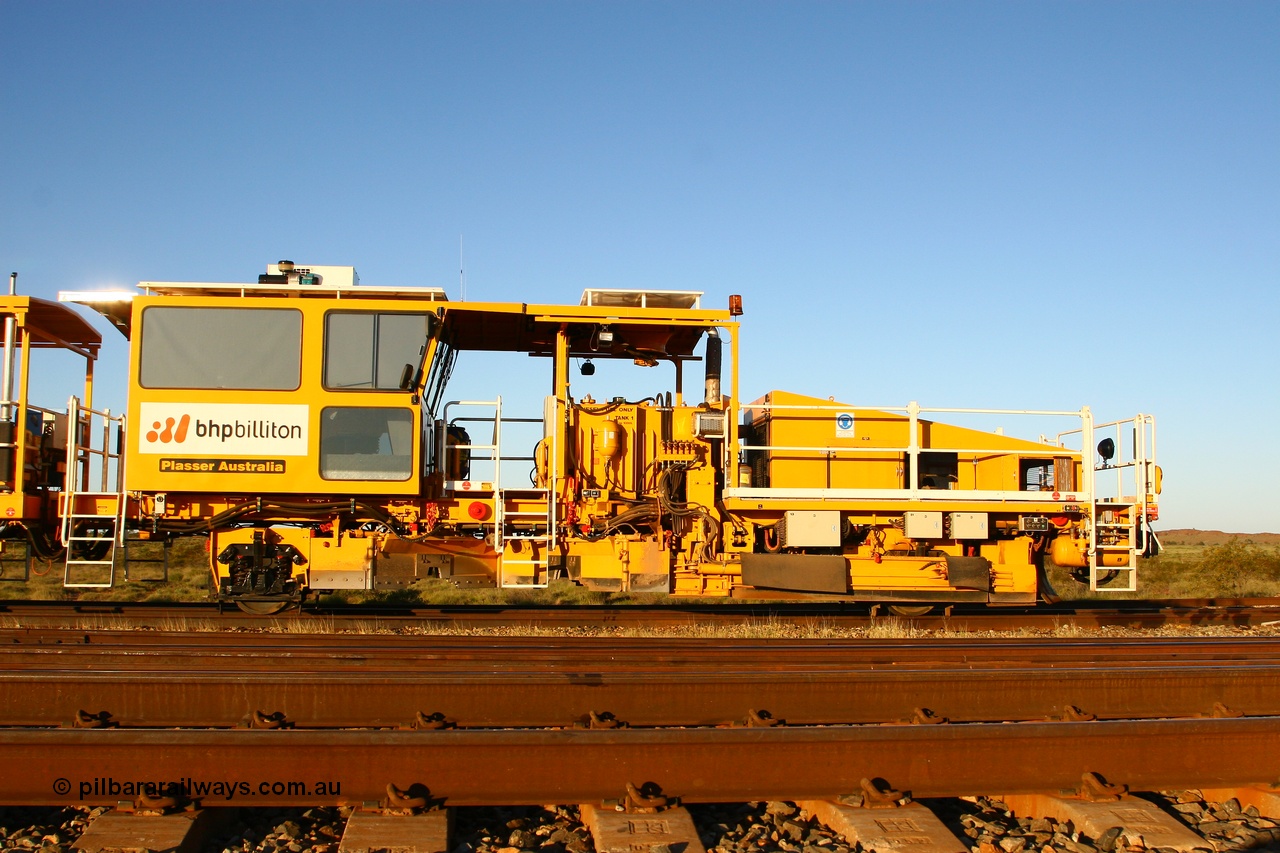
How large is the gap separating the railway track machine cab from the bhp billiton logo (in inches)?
0.8

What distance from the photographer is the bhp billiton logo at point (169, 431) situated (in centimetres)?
959

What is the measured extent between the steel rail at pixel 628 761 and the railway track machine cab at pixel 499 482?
5.03m

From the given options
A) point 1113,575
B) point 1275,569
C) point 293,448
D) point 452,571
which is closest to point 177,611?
point 293,448

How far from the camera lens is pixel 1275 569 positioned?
69.9 ft

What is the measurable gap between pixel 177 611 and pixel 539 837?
742cm

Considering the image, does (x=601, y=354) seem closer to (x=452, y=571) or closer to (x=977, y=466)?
(x=452, y=571)

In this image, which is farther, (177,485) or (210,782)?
(177,485)

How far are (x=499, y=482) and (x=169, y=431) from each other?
136 inches

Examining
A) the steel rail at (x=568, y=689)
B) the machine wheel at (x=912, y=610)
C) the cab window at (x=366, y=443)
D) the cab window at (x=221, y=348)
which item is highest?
the cab window at (x=221, y=348)


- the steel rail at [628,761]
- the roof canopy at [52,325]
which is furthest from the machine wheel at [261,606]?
the steel rail at [628,761]

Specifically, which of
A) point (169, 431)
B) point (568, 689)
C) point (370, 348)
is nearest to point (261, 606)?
point (169, 431)

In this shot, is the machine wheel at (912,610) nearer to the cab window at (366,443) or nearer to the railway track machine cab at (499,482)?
the railway track machine cab at (499,482)

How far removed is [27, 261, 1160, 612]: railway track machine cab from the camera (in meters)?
9.68

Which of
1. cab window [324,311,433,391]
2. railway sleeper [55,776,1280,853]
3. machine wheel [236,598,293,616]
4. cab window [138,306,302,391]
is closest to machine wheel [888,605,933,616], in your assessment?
railway sleeper [55,776,1280,853]
